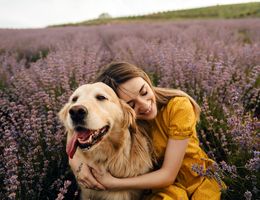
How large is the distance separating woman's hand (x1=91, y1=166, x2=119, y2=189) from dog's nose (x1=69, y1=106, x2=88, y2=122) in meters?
0.49

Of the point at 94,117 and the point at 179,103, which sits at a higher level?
the point at 94,117

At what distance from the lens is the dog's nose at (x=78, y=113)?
2008 mm

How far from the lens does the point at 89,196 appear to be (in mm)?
2471

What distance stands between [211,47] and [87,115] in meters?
3.37

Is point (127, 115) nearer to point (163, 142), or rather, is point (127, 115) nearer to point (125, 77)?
point (125, 77)

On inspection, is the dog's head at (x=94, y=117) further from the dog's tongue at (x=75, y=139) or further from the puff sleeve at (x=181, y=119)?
the puff sleeve at (x=181, y=119)

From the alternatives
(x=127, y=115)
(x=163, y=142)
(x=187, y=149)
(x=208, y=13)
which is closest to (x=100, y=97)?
(x=127, y=115)

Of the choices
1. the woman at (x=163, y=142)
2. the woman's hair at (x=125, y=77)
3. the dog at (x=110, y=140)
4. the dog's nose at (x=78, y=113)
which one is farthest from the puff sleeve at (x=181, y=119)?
the dog's nose at (x=78, y=113)

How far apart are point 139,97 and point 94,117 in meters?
0.51

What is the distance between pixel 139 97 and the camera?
2.48m

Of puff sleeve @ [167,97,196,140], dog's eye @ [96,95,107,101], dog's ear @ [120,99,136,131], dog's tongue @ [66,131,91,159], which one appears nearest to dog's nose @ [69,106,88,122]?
dog's tongue @ [66,131,91,159]

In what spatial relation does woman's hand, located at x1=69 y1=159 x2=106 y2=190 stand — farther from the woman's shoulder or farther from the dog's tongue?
the woman's shoulder

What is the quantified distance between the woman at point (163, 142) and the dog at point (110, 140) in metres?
0.09

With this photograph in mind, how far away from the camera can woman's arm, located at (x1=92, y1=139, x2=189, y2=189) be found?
2301mm
